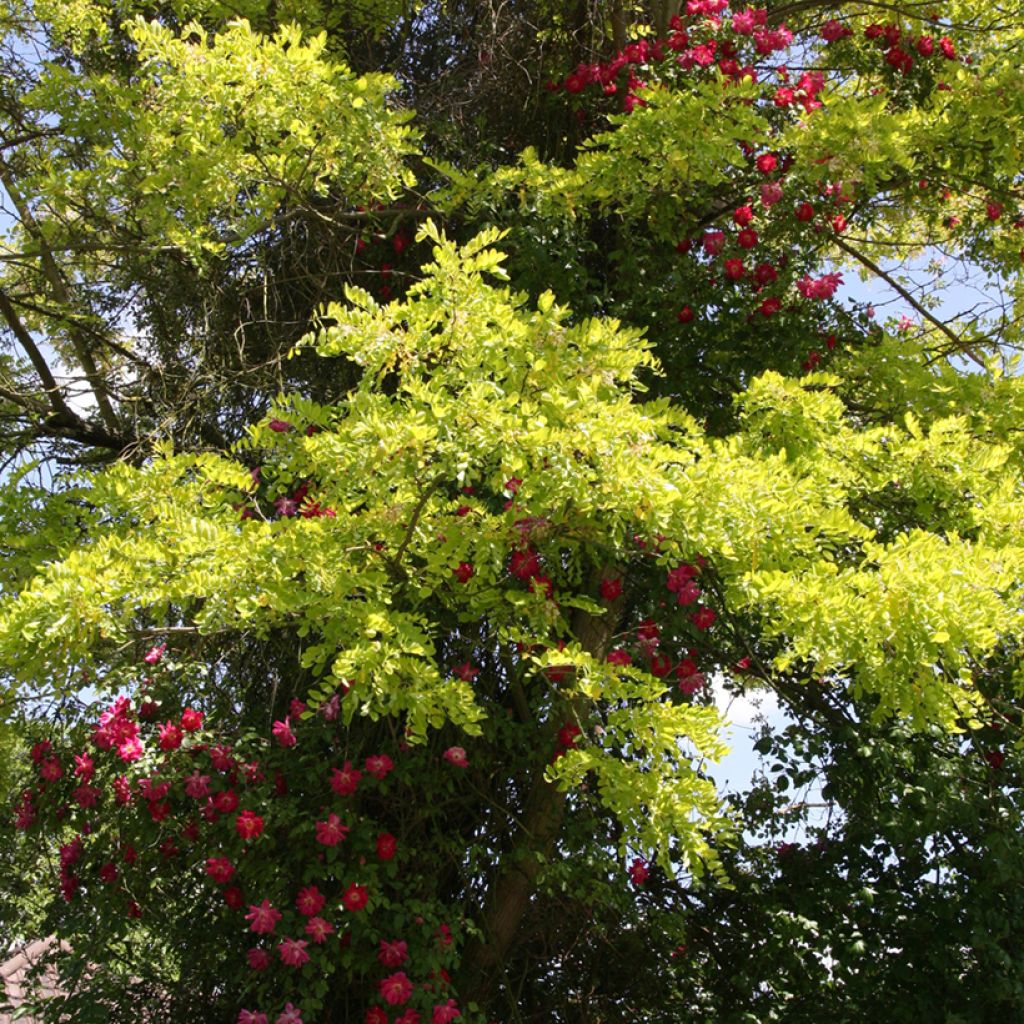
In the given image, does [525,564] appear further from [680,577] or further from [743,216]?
[743,216]

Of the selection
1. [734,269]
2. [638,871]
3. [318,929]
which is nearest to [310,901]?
[318,929]

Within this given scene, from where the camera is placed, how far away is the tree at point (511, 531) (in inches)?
114

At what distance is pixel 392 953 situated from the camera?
330 centimetres

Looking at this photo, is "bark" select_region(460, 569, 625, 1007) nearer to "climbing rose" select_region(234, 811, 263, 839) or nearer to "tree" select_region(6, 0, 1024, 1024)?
"tree" select_region(6, 0, 1024, 1024)

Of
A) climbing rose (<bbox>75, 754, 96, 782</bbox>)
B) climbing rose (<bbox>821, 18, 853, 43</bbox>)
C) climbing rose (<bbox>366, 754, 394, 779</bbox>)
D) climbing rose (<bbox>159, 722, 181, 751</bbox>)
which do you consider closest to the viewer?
climbing rose (<bbox>366, 754, 394, 779</bbox>)

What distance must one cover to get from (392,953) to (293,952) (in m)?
0.28

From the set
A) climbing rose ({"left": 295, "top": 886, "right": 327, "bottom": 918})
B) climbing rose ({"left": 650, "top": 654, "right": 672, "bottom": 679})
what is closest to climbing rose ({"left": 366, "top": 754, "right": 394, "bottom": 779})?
climbing rose ({"left": 295, "top": 886, "right": 327, "bottom": 918})

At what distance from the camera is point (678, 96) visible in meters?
4.17

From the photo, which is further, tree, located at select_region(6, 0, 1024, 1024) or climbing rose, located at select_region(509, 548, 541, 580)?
climbing rose, located at select_region(509, 548, 541, 580)

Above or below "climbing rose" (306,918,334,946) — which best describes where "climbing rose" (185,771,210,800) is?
above

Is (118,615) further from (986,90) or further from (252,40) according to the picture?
(986,90)

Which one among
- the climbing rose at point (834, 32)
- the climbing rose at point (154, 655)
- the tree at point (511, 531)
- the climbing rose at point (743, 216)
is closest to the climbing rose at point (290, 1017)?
the tree at point (511, 531)

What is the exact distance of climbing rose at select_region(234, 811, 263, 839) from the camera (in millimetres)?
3350

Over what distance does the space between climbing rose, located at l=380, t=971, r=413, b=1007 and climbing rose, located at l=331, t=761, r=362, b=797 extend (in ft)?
1.77
